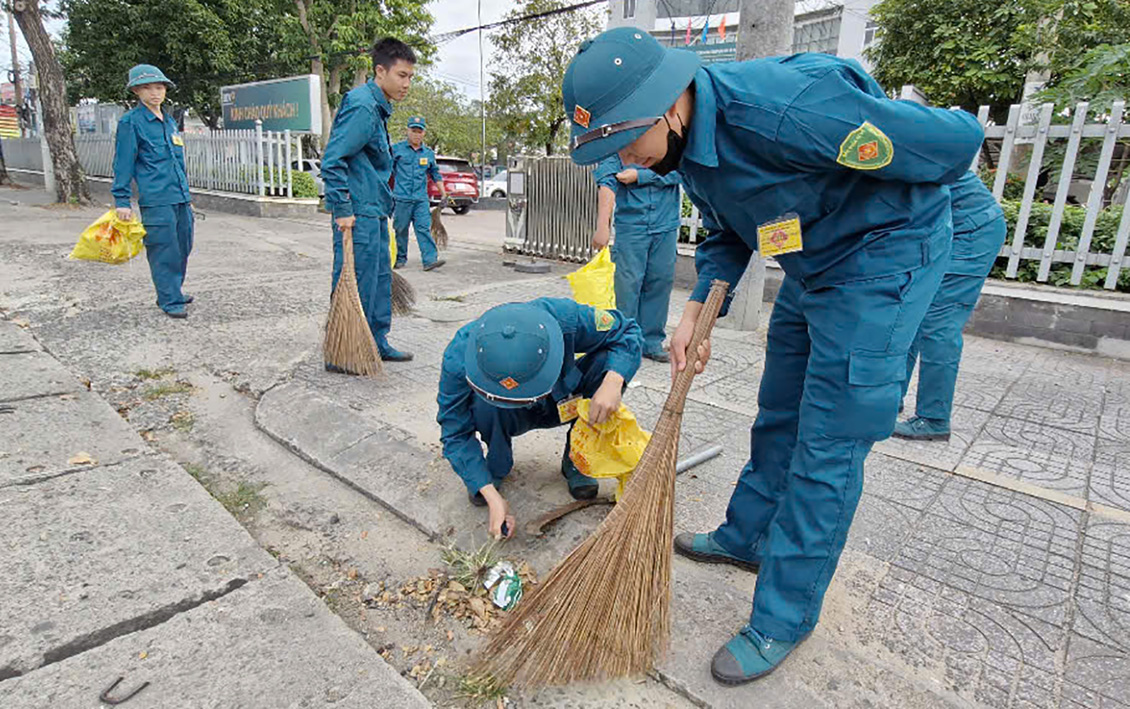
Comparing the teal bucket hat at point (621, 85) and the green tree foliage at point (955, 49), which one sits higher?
the green tree foliage at point (955, 49)

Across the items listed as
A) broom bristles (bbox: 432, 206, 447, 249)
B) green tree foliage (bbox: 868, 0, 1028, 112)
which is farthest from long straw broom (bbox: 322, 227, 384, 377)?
green tree foliage (bbox: 868, 0, 1028, 112)

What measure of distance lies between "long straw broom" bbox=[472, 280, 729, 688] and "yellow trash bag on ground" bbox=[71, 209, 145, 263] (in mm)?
4728

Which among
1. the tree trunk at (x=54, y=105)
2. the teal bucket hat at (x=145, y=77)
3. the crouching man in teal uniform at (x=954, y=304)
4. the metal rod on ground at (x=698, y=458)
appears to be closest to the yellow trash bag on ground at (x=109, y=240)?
the teal bucket hat at (x=145, y=77)

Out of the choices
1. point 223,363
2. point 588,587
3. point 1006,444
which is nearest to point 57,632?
point 588,587

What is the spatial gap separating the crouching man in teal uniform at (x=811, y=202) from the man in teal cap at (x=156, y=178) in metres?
4.62

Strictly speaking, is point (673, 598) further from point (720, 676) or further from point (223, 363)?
point (223, 363)

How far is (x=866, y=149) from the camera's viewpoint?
53.5 inches

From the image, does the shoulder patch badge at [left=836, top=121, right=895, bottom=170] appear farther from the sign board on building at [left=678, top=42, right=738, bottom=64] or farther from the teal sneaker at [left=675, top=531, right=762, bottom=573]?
the sign board on building at [left=678, top=42, right=738, bottom=64]

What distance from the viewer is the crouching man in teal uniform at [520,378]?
1.93 metres

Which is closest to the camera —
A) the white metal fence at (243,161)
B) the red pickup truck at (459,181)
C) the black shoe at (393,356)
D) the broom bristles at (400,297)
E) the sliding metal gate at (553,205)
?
the black shoe at (393,356)

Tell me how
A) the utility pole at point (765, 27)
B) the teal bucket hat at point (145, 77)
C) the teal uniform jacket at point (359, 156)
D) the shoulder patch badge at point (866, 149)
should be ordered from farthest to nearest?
the teal bucket hat at point (145, 77) < the utility pole at point (765, 27) < the teal uniform jacket at point (359, 156) < the shoulder patch badge at point (866, 149)

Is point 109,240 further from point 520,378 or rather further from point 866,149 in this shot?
point 866,149

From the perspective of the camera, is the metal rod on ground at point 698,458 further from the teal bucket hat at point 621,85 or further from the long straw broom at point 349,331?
the long straw broom at point 349,331

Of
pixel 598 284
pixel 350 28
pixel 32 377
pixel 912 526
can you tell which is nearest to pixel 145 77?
pixel 32 377
